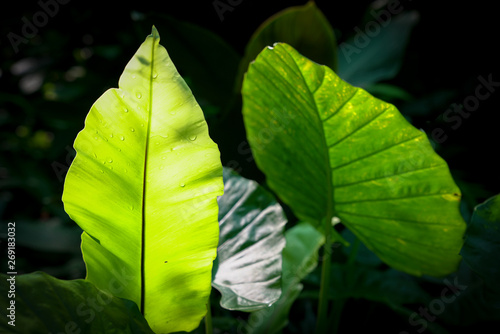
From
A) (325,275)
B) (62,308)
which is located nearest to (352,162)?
(325,275)

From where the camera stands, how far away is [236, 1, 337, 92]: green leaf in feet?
2.60

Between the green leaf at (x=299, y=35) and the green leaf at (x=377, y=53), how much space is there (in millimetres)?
214

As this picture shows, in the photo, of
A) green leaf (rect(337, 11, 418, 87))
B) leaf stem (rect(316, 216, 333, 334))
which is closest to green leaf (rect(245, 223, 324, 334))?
leaf stem (rect(316, 216, 333, 334))

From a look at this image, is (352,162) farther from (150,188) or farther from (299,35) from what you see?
(299,35)

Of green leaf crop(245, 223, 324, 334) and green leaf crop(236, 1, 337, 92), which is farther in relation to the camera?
green leaf crop(236, 1, 337, 92)

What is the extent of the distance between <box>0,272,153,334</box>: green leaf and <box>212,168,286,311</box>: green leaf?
4.2 inches

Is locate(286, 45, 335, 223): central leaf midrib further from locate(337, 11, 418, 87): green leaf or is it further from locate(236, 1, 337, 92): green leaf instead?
locate(337, 11, 418, 87): green leaf

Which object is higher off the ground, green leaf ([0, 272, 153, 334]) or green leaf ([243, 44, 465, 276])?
green leaf ([0, 272, 153, 334])

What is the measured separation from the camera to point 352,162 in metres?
0.49

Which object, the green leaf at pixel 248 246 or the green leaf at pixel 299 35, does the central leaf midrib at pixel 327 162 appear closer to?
the green leaf at pixel 248 246

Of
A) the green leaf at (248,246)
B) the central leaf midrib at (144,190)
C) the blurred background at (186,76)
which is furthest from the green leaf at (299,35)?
the central leaf midrib at (144,190)

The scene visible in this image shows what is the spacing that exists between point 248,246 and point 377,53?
0.80 m

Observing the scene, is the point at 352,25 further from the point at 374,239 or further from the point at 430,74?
the point at 374,239

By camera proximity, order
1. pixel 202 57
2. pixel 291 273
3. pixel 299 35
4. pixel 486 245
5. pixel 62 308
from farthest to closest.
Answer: pixel 202 57 → pixel 299 35 → pixel 291 273 → pixel 486 245 → pixel 62 308
